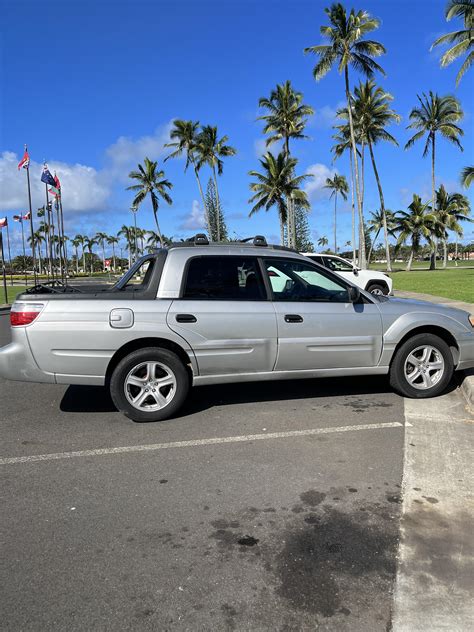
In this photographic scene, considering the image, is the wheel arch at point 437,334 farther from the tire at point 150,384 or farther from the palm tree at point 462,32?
the palm tree at point 462,32

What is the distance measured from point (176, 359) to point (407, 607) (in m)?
3.05

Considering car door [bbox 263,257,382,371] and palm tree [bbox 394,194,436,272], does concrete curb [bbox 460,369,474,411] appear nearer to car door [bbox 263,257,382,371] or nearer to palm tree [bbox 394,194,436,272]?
car door [bbox 263,257,382,371]

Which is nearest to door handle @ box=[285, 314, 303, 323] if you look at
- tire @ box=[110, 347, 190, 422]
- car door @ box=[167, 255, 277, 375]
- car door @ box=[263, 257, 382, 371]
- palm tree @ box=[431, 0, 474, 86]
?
car door @ box=[263, 257, 382, 371]

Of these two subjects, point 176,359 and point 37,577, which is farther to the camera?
point 176,359

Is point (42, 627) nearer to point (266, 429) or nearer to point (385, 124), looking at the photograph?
point (266, 429)

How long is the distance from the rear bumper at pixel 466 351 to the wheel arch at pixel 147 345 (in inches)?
121

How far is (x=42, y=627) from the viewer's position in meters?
2.18

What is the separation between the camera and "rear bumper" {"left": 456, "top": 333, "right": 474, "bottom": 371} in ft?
18.2

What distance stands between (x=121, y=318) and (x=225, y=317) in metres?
1.03

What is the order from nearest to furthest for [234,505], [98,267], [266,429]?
[234,505]
[266,429]
[98,267]

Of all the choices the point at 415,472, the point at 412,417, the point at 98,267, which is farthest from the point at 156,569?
the point at 98,267

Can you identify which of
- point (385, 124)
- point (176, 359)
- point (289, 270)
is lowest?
point (176, 359)

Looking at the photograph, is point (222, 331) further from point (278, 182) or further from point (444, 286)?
point (278, 182)

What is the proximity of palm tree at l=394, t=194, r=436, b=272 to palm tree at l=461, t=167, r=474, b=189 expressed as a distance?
16716 mm
